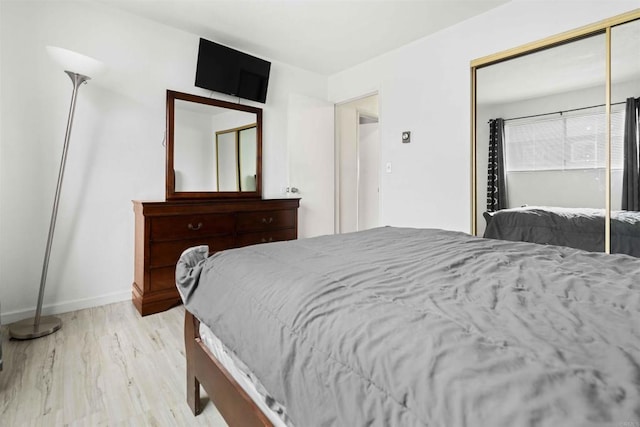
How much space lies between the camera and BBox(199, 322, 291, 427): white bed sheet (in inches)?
33.1

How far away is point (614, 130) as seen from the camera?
210 cm

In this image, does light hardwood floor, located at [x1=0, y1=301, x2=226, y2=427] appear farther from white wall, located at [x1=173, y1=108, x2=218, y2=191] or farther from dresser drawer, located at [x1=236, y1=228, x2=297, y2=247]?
white wall, located at [x1=173, y1=108, x2=218, y2=191]

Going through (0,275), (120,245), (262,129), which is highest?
(262,129)

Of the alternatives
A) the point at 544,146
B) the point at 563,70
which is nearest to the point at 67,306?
the point at 544,146

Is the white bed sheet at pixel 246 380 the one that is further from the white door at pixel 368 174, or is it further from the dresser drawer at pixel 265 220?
the white door at pixel 368 174

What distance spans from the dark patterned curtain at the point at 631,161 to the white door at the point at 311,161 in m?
2.71

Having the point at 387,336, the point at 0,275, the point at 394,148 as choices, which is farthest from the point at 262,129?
the point at 387,336

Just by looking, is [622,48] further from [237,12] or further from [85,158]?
[85,158]

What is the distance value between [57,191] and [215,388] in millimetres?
1947

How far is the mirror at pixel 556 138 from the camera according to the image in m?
2.10

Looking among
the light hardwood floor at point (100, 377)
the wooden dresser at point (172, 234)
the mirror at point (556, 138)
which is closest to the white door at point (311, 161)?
the wooden dresser at point (172, 234)

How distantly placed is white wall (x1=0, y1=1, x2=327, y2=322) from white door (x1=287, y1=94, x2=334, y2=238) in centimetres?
116

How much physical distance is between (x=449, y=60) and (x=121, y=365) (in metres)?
3.41

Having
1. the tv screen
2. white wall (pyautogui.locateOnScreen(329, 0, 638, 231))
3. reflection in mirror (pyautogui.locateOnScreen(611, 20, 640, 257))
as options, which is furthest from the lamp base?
reflection in mirror (pyautogui.locateOnScreen(611, 20, 640, 257))
